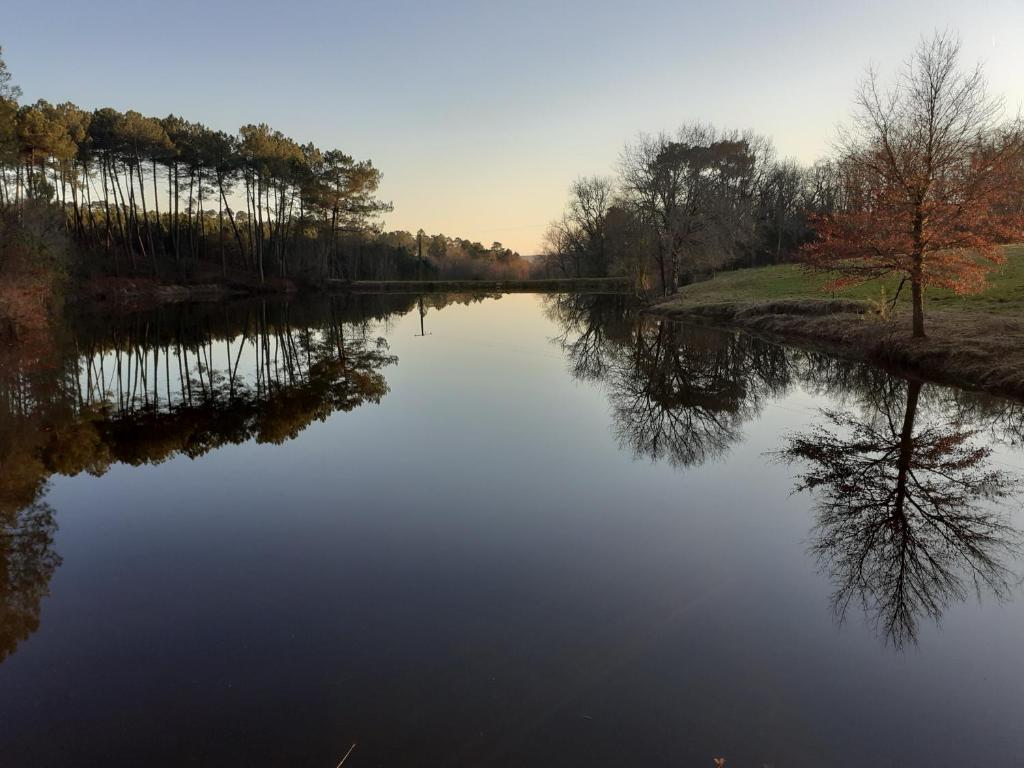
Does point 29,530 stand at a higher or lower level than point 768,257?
lower

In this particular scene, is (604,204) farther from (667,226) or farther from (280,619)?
(280,619)

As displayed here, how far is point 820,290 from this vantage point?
19.8 m

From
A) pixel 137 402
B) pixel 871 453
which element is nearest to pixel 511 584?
pixel 871 453

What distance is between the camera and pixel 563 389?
14844 mm

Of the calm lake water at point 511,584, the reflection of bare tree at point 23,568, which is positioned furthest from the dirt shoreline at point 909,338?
the reflection of bare tree at point 23,568

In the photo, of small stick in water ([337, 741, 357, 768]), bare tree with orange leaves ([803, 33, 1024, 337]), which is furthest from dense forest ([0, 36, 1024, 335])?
small stick in water ([337, 741, 357, 768])

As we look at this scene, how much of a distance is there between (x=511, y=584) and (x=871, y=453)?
7071 mm

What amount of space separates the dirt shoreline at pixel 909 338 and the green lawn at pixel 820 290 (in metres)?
1.44

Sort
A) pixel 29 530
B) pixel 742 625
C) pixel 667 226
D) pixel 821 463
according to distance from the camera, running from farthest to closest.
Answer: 1. pixel 667 226
2. pixel 821 463
3. pixel 29 530
4. pixel 742 625

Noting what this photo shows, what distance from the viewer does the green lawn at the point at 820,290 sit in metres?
20.5

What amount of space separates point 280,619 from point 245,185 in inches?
2260

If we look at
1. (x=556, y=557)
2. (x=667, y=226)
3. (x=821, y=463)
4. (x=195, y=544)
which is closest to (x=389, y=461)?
(x=195, y=544)

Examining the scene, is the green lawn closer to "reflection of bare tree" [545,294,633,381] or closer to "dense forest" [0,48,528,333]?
"reflection of bare tree" [545,294,633,381]

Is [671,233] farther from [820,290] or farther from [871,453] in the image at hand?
[871,453]
